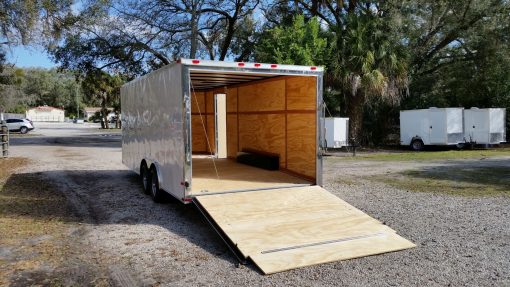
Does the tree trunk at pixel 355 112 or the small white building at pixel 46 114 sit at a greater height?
the small white building at pixel 46 114

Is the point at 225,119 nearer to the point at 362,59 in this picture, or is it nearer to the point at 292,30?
the point at 292,30

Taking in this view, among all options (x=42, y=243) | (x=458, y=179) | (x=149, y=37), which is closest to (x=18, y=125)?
(x=149, y=37)

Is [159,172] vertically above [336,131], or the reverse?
[336,131]

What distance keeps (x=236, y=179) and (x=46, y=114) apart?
341ft

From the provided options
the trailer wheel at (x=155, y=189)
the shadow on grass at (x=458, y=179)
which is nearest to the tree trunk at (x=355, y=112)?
the shadow on grass at (x=458, y=179)

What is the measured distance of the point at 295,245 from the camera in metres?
5.54

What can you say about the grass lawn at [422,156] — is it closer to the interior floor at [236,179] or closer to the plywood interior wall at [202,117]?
the plywood interior wall at [202,117]

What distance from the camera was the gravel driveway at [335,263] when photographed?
4.73 m

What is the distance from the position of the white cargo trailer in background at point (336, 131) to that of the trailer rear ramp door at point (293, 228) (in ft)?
42.8

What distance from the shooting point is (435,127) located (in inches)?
872

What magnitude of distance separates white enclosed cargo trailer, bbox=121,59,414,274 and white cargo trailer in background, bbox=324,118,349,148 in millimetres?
8662

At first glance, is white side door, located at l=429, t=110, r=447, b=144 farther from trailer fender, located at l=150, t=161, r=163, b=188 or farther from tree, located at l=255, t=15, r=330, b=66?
trailer fender, located at l=150, t=161, r=163, b=188

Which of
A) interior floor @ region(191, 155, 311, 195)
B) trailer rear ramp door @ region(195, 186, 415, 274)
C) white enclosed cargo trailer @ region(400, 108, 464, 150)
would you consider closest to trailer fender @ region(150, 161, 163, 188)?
interior floor @ region(191, 155, 311, 195)

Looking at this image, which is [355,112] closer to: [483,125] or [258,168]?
[483,125]
